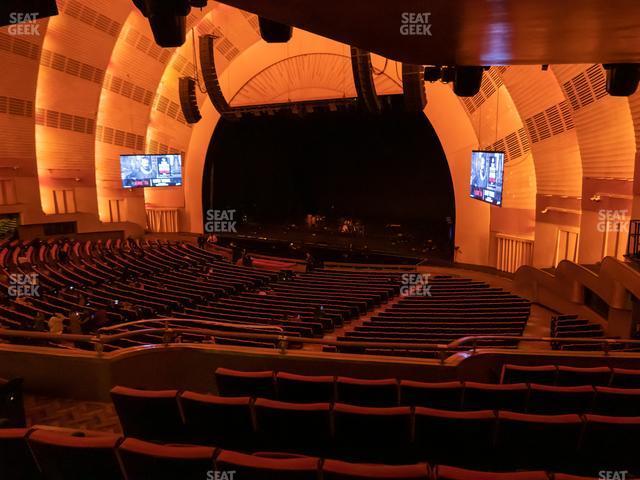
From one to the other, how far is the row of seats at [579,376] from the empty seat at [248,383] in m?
2.61

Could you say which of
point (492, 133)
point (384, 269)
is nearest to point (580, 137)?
point (492, 133)

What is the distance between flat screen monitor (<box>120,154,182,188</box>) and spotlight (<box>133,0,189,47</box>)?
19508mm

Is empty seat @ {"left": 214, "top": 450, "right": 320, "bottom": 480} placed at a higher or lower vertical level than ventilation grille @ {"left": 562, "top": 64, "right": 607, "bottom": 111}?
lower

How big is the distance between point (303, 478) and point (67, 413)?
325 cm

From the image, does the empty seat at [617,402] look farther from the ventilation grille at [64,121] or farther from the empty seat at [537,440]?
the ventilation grille at [64,121]

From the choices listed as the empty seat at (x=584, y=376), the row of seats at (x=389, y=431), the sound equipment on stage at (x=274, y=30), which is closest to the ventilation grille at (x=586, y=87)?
the empty seat at (x=584, y=376)

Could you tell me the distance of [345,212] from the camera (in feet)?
84.1

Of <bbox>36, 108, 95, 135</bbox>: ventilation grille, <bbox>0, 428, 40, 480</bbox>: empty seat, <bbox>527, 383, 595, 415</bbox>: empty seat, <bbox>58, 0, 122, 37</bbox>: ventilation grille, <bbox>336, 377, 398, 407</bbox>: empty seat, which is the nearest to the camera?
<bbox>0, 428, 40, 480</bbox>: empty seat

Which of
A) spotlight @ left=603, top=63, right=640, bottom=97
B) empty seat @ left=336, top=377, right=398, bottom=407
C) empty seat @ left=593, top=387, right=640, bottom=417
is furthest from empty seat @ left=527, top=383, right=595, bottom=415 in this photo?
spotlight @ left=603, top=63, right=640, bottom=97

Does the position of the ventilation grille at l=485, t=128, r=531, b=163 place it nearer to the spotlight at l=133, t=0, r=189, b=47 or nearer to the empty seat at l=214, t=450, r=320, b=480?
the spotlight at l=133, t=0, r=189, b=47

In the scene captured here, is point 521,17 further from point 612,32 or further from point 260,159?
point 260,159

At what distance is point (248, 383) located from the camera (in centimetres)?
464

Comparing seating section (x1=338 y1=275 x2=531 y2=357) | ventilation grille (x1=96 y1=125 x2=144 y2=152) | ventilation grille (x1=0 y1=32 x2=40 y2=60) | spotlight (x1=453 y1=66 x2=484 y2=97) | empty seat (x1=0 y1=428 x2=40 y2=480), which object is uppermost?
ventilation grille (x1=0 y1=32 x2=40 y2=60)

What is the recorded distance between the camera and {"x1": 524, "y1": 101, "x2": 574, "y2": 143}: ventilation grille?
629 inches
